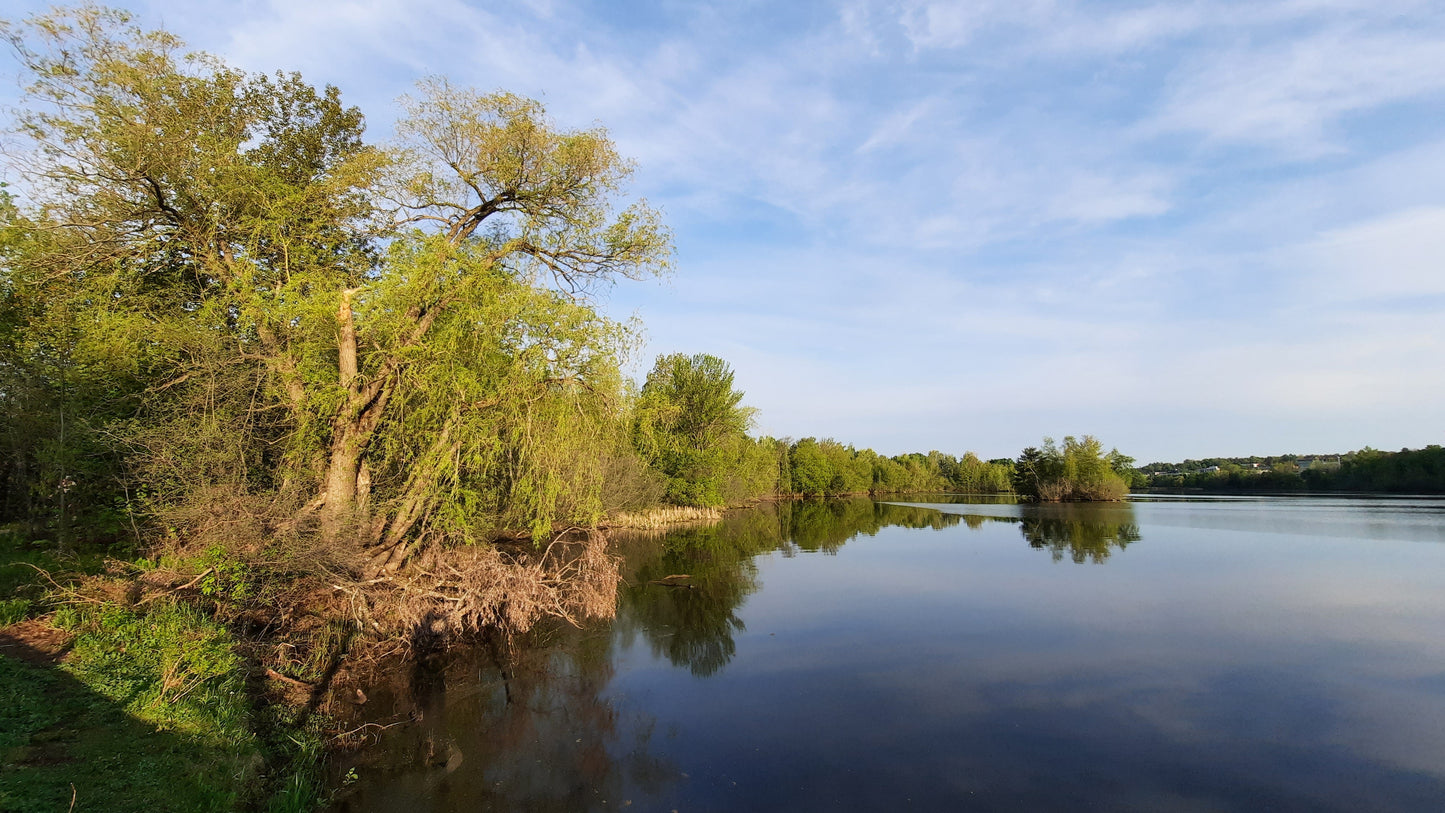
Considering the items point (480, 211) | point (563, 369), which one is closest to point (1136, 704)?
point (563, 369)

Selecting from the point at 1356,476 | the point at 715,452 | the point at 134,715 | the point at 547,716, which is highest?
the point at 715,452

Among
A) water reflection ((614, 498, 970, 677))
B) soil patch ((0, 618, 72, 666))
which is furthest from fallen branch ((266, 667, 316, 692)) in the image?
water reflection ((614, 498, 970, 677))

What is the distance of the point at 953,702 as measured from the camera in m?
9.83

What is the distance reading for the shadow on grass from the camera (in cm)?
477

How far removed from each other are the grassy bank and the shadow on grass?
13mm

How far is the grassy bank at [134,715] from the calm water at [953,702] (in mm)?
1188

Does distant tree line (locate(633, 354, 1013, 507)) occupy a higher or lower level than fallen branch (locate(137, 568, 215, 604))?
higher

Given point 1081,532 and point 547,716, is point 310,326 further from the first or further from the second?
point 1081,532

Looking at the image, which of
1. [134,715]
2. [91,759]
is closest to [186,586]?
[134,715]

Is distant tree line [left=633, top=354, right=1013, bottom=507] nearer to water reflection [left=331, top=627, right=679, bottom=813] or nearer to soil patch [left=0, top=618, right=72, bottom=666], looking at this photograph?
water reflection [left=331, top=627, right=679, bottom=813]

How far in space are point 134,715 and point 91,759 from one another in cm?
120

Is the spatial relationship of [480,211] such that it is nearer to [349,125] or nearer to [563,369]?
[563,369]

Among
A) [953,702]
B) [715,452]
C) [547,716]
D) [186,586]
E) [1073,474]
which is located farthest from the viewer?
[1073,474]

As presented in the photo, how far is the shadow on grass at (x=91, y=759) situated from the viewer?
4766mm
